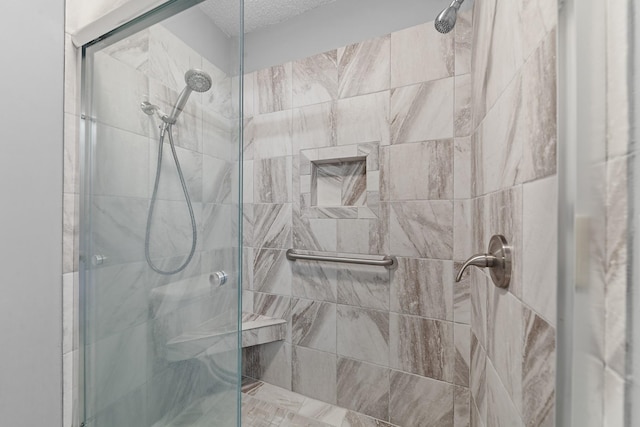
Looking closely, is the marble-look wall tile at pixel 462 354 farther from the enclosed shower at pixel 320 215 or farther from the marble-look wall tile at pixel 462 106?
the marble-look wall tile at pixel 462 106

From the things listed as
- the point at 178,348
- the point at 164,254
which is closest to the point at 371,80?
the point at 164,254

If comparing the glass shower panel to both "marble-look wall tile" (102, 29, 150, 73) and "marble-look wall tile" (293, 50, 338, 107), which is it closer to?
"marble-look wall tile" (102, 29, 150, 73)

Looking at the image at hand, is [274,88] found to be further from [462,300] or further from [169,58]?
[462,300]

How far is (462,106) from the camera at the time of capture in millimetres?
1292

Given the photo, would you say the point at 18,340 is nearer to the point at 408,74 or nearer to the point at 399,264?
the point at 399,264

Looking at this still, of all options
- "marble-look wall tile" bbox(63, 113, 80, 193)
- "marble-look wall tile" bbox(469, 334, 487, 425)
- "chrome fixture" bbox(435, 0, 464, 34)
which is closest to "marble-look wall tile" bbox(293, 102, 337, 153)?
"chrome fixture" bbox(435, 0, 464, 34)

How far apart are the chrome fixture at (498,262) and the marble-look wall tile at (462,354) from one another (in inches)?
23.7

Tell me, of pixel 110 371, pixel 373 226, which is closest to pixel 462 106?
pixel 373 226

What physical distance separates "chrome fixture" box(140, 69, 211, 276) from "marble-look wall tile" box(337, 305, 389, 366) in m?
1.04

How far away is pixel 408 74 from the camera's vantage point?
1409mm

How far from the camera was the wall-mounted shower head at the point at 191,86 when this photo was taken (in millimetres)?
705

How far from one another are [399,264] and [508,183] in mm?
788

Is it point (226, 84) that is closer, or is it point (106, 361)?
point (226, 84)

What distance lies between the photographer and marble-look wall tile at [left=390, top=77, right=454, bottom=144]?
1323 millimetres
